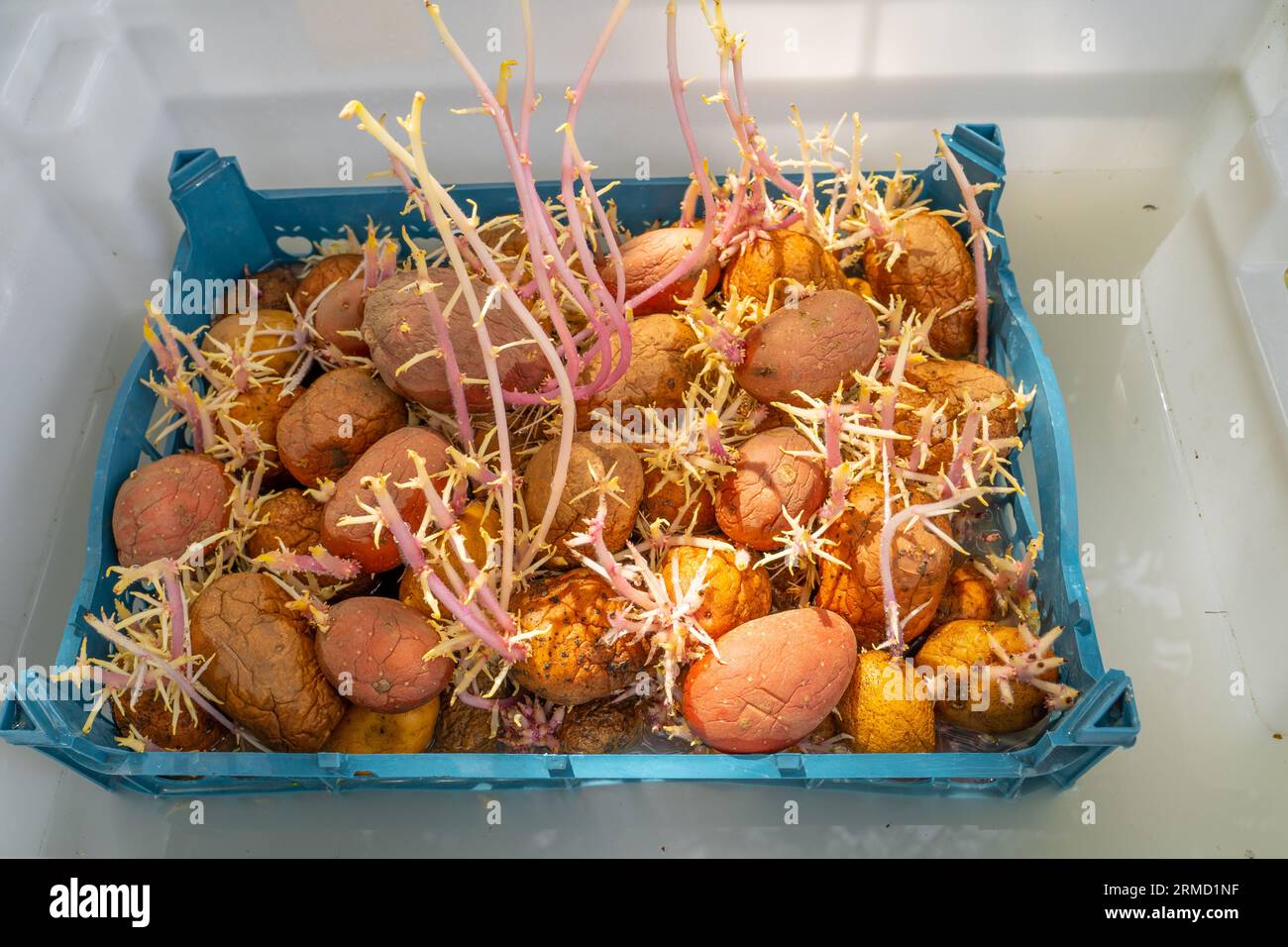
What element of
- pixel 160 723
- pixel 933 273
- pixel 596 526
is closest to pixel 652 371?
pixel 596 526

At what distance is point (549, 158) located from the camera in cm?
141

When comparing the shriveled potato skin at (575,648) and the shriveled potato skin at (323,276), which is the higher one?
the shriveled potato skin at (323,276)

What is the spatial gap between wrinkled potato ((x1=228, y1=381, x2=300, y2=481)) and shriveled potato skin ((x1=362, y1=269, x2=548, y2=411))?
17cm

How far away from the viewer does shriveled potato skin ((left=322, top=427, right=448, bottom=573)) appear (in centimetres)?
98

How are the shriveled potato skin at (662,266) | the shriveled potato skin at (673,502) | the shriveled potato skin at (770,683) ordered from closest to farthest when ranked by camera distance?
the shriveled potato skin at (770,683), the shriveled potato skin at (673,502), the shriveled potato skin at (662,266)

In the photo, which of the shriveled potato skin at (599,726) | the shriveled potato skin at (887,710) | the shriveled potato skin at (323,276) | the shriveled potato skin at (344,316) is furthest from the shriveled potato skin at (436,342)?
the shriveled potato skin at (887,710)

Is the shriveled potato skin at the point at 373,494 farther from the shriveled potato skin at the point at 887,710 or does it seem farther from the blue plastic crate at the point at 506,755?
the shriveled potato skin at the point at 887,710

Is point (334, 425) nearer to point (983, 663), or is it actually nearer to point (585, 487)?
point (585, 487)

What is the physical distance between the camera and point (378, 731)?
102 cm

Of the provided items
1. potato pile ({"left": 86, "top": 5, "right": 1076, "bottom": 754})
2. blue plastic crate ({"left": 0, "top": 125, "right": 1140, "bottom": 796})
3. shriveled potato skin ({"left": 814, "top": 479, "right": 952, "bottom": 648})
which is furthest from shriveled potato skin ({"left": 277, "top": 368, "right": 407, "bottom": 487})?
shriveled potato skin ({"left": 814, "top": 479, "right": 952, "bottom": 648})

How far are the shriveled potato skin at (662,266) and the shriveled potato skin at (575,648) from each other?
0.34 metres

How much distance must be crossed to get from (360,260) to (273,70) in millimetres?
342

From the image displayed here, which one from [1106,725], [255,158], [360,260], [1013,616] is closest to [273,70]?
[255,158]

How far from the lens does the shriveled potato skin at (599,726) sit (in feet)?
3.44
